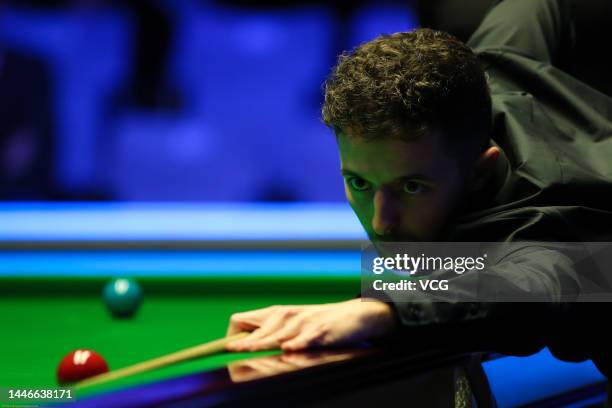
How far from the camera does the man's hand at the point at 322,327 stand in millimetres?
1210

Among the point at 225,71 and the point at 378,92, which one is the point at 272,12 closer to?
the point at 225,71

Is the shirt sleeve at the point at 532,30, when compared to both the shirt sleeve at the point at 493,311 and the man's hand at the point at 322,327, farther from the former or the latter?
the man's hand at the point at 322,327

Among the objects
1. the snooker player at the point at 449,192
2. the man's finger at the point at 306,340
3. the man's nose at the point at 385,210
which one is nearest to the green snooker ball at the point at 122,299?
the snooker player at the point at 449,192

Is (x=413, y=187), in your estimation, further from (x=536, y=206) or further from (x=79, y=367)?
(x=79, y=367)

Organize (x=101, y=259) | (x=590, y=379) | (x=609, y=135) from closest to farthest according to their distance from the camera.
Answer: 1. (x=609, y=135)
2. (x=590, y=379)
3. (x=101, y=259)

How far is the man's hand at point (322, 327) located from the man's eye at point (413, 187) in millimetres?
269

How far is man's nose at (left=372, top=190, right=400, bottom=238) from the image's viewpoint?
1438 millimetres

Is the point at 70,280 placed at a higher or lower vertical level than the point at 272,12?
lower

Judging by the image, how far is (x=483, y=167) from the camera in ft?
5.24

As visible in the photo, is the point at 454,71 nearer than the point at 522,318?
No

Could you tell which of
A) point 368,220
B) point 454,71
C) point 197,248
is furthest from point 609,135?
point 197,248

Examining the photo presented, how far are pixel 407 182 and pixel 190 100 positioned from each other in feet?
12.4

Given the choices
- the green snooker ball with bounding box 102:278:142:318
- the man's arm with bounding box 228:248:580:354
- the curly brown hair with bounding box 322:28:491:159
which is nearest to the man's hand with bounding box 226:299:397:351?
the man's arm with bounding box 228:248:580:354

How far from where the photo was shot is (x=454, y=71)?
1.50 m
